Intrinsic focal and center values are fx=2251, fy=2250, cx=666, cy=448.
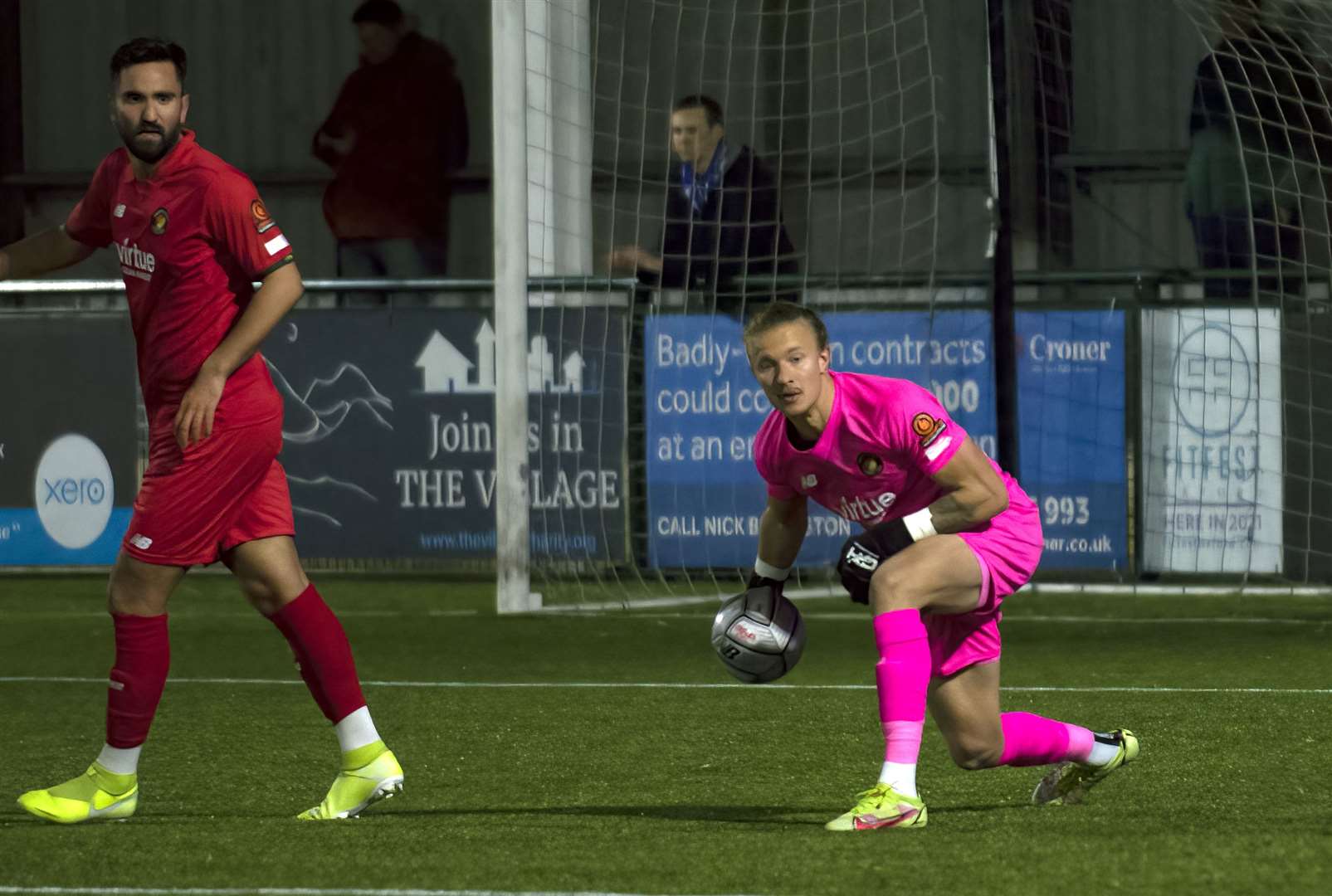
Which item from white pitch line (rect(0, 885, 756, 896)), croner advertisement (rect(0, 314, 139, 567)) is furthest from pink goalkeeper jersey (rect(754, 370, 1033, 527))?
croner advertisement (rect(0, 314, 139, 567))

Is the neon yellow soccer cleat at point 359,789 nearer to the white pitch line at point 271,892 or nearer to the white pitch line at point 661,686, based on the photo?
the white pitch line at point 271,892

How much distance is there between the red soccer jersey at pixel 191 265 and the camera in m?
4.96

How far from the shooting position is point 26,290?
37.4 feet

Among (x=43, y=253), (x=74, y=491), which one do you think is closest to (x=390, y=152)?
(x=74, y=491)

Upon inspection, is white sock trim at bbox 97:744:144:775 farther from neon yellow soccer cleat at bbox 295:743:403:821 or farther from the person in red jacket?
the person in red jacket

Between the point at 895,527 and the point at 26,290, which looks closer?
the point at 895,527

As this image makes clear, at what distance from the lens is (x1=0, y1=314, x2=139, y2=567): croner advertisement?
11.0 meters

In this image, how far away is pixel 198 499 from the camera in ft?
16.3

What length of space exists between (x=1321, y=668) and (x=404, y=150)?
23.9ft

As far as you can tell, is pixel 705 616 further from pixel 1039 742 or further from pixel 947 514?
pixel 947 514

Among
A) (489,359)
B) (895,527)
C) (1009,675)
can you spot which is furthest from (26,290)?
(895,527)

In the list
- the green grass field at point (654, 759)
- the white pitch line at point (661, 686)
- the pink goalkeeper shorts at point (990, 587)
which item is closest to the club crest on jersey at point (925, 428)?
the pink goalkeeper shorts at point (990, 587)

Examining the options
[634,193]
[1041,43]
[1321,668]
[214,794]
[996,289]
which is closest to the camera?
[214,794]

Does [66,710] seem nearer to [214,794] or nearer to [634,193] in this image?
[214,794]
